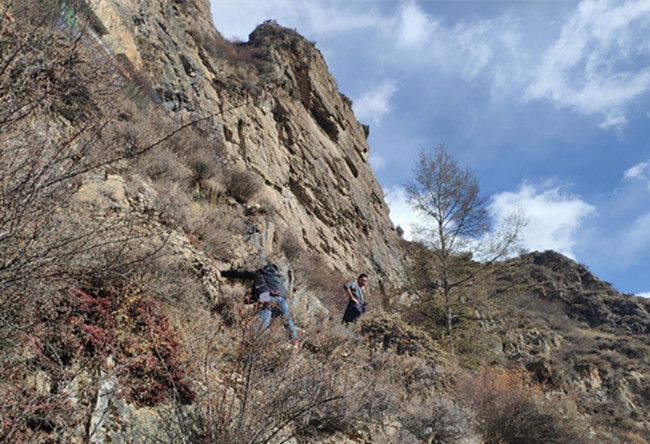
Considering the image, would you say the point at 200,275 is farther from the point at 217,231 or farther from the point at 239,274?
the point at 217,231

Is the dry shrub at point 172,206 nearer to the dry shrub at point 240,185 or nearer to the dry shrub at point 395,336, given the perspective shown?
the dry shrub at point 240,185

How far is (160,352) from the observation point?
3.29m

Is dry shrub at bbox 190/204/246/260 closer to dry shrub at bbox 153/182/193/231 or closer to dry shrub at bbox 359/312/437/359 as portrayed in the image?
dry shrub at bbox 153/182/193/231

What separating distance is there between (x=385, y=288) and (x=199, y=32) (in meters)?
13.3


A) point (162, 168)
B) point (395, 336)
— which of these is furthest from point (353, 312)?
A: point (162, 168)

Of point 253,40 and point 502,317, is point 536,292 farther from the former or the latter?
point 253,40

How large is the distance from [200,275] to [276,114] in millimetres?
12910

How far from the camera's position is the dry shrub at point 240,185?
9641 millimetres

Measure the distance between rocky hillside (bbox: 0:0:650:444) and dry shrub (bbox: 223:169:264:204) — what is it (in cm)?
6

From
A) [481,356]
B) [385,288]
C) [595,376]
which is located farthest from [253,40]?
[595,376]

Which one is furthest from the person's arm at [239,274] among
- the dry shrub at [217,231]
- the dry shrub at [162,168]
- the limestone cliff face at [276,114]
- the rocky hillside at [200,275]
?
the limestone cliff face at [276,114]

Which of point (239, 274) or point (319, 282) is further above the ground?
point (319, 282)

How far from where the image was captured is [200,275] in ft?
17.2

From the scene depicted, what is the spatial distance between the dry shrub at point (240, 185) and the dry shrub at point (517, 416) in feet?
20.9
